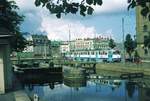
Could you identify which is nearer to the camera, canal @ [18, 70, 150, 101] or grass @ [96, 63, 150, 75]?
canal @ [18, 70, 150, 101]

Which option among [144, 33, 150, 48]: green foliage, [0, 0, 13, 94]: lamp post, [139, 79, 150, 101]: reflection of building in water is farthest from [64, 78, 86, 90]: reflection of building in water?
[144, 33, 150, 48]: green foliage

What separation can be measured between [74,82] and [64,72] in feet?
25.8

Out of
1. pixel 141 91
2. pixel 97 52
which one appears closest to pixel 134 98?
pixel 141 91

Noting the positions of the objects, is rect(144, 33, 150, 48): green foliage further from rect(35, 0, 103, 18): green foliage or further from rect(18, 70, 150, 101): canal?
rect(18, 70, 150, 101): canal

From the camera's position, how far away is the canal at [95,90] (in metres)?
46.5

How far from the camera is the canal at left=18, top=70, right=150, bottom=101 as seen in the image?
152 ft

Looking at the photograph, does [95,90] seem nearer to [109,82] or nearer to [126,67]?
[109,82]

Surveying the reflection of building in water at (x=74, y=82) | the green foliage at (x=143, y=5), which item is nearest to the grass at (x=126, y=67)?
the reflection of building in water at (x=74, y=82)

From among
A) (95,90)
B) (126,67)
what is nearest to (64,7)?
(95,90)

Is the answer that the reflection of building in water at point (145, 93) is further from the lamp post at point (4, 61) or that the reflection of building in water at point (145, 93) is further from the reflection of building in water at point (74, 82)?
the lamp post at point (4, 61)

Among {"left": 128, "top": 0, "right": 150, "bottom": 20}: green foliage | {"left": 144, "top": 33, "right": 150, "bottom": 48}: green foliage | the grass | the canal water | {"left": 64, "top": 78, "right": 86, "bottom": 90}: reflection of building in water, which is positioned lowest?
the canal water

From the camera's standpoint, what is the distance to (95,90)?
2229 inches

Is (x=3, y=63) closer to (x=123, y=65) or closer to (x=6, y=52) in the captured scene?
(x=6, y=52)

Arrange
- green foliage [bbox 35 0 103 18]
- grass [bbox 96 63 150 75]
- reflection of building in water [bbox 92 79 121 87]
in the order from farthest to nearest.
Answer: grass [bbox 96 63 150 75]
reflection of building in water [bbox 92 79 121 87]
green foliage [bbox 35 0 103 18]
